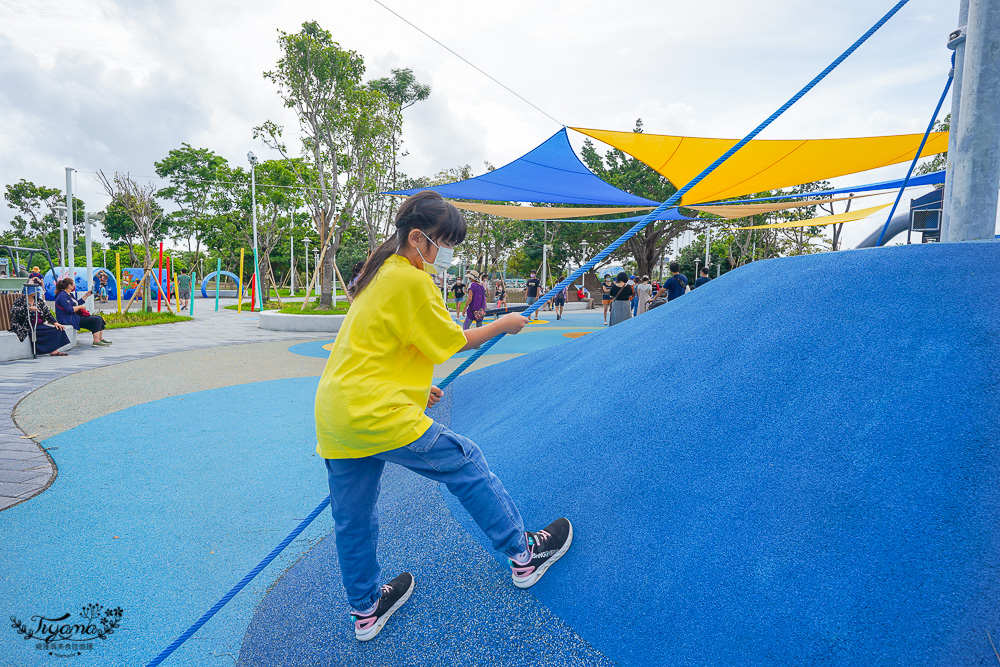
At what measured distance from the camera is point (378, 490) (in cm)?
177

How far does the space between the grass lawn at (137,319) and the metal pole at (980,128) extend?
1551cm

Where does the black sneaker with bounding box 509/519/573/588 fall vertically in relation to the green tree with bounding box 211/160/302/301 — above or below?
below

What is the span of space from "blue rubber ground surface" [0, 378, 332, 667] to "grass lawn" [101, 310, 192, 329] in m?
10.5

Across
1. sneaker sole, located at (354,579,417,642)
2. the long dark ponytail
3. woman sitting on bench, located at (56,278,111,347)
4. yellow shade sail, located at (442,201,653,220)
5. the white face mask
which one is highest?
yellow shade sail, located at (442,201,653,220)

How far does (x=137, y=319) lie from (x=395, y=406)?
1592 centimetres

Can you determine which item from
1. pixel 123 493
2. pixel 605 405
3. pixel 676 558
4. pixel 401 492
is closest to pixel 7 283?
pixel 123 493

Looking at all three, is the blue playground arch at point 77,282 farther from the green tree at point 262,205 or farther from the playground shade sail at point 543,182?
the playground shade sail at point 543,182

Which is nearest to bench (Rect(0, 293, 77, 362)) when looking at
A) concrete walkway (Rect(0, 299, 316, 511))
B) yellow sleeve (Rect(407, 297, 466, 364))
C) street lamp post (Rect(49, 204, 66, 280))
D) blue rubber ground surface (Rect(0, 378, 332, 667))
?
concrete walkway (Rect(0, 299, 316, 511))

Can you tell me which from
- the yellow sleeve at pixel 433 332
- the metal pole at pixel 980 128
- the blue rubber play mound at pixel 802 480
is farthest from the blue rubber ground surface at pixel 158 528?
the metal pole at pixel 980 128

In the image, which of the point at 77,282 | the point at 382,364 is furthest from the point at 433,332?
the point at 77,282

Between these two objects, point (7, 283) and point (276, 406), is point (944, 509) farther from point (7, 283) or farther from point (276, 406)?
point (7, 283)

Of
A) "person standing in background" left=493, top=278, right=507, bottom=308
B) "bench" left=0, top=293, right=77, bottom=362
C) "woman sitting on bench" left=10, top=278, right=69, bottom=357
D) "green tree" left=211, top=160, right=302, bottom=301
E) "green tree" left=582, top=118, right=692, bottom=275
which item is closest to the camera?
"bench" left=0, top=293, right=77, bottom=362

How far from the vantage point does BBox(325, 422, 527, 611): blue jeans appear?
1707mm

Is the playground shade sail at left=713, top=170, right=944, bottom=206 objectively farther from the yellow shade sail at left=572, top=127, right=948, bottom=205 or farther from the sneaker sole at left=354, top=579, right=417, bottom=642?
the sneaker sole at left=354, top=579, right=417, bottom=642
